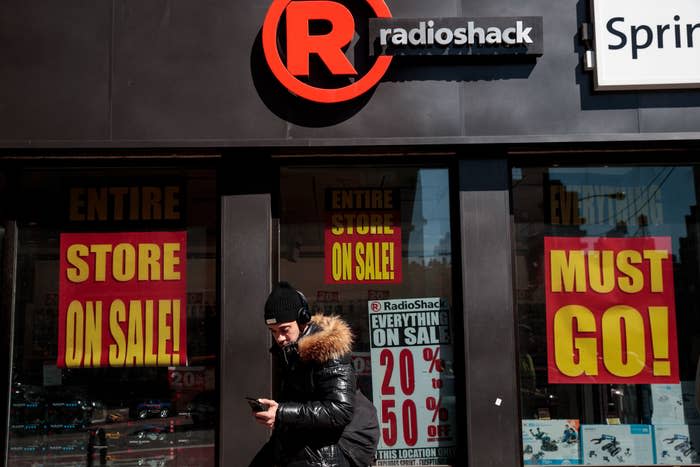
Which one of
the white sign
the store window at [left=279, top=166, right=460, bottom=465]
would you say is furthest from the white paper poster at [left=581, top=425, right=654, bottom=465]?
the white sign

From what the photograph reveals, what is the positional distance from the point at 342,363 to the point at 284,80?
3117 mm

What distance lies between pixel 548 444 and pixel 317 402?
337 centimetres

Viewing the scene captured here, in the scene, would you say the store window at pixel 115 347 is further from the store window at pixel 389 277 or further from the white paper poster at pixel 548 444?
the white paper poster at pixel 548 444

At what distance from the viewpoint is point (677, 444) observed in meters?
6.28

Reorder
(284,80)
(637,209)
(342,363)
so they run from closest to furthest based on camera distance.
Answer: (342,363), (284,80), (637,209)

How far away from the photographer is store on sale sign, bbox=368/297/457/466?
6.29m

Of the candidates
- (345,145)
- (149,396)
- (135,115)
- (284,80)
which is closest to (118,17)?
(135,115)

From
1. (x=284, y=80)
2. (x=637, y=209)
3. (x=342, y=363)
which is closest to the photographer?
(x=342, y=363)

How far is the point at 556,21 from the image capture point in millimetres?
6234

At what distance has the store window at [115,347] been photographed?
6.31 meters

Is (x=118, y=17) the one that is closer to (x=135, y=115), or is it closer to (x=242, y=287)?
(x=135, y=115)

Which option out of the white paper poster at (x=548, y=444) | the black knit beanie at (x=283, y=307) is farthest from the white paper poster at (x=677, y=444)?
the black knit beanie at (x=283, y=307)

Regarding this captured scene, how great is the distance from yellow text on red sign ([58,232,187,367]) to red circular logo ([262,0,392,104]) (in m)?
1.76

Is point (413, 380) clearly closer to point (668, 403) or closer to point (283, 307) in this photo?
point (668, 403)
